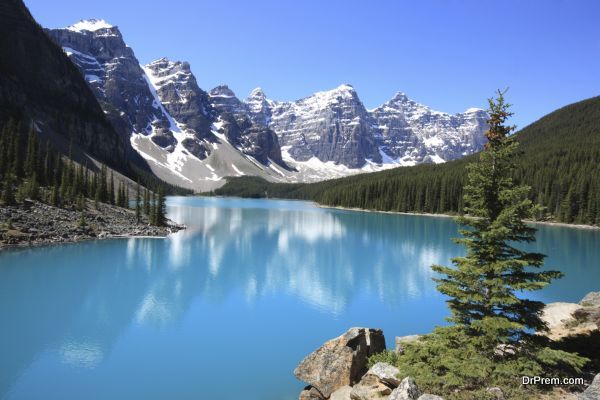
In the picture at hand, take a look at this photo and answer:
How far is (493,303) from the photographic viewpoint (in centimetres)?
1318

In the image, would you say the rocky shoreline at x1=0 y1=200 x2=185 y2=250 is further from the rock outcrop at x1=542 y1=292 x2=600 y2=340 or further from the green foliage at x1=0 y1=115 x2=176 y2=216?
the rock outcrop at x1=542 y1=292 x2=600 y2=340

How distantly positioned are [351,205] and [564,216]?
78.4 metres

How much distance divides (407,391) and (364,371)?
4779 millimetres

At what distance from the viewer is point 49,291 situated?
3111cm

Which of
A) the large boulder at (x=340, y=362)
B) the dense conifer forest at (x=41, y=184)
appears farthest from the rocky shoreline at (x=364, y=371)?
the dense conifer forest at (x=41, y=184)

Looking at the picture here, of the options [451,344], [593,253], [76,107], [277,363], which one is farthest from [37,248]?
[76,107]

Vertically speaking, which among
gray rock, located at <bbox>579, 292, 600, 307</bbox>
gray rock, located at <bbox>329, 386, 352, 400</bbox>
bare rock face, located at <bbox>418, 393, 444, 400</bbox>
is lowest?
gray rock, located at <bbox>329, 386, 352, 400</bbox>

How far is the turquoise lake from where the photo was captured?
672 inches

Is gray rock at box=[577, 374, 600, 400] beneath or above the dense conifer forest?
beneath

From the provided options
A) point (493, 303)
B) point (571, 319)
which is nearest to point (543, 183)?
point (571, 319)

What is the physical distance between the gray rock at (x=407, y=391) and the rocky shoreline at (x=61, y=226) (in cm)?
4737

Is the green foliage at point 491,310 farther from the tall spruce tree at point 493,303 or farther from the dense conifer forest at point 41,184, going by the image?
the dense conifer forest at point 41,184

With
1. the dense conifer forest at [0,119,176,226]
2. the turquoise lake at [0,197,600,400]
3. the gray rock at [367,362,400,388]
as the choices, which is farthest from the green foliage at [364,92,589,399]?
the dense conifer forest at [0,119,176,226]

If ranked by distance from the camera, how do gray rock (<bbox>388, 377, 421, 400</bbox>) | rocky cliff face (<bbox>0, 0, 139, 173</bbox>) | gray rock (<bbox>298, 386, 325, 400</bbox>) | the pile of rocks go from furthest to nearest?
rocky cliff face (<bbox>0, 0, 139, 173</bbox>), gray rock (<bbox>298, 386, 325, 400</bbox>), the pile of rocks, gray rock (<bbox>388, 377, 421, 400</bbox>)
